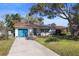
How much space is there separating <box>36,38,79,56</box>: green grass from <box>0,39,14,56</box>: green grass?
63 cm

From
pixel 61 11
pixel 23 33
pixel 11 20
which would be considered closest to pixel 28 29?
pixel 23 33

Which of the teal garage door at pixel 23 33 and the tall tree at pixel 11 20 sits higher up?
the tall tree at pixel 11 20

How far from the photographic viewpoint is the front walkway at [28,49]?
6973mm

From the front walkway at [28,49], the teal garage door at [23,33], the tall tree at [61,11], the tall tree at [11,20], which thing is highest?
the tall tree at [61,11]

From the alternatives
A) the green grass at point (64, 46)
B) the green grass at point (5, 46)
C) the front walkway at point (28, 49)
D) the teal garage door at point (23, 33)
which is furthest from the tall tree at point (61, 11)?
the green grass at point (5, 46)

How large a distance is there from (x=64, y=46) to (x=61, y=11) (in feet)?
2.70

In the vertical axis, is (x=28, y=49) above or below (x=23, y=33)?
below

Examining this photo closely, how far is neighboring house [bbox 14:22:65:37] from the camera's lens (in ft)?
23.9

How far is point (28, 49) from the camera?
23.3ft

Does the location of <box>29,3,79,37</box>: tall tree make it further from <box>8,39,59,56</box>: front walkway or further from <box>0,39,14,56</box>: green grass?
<box>0,39,14,56</box>: green grass

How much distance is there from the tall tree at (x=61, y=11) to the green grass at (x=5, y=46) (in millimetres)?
801

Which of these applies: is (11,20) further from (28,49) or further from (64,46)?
(64,46)

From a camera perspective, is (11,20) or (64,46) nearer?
(64,46)

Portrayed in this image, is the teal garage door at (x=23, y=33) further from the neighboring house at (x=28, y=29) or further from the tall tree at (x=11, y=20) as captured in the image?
the tall tree at (x=11, y=20)
